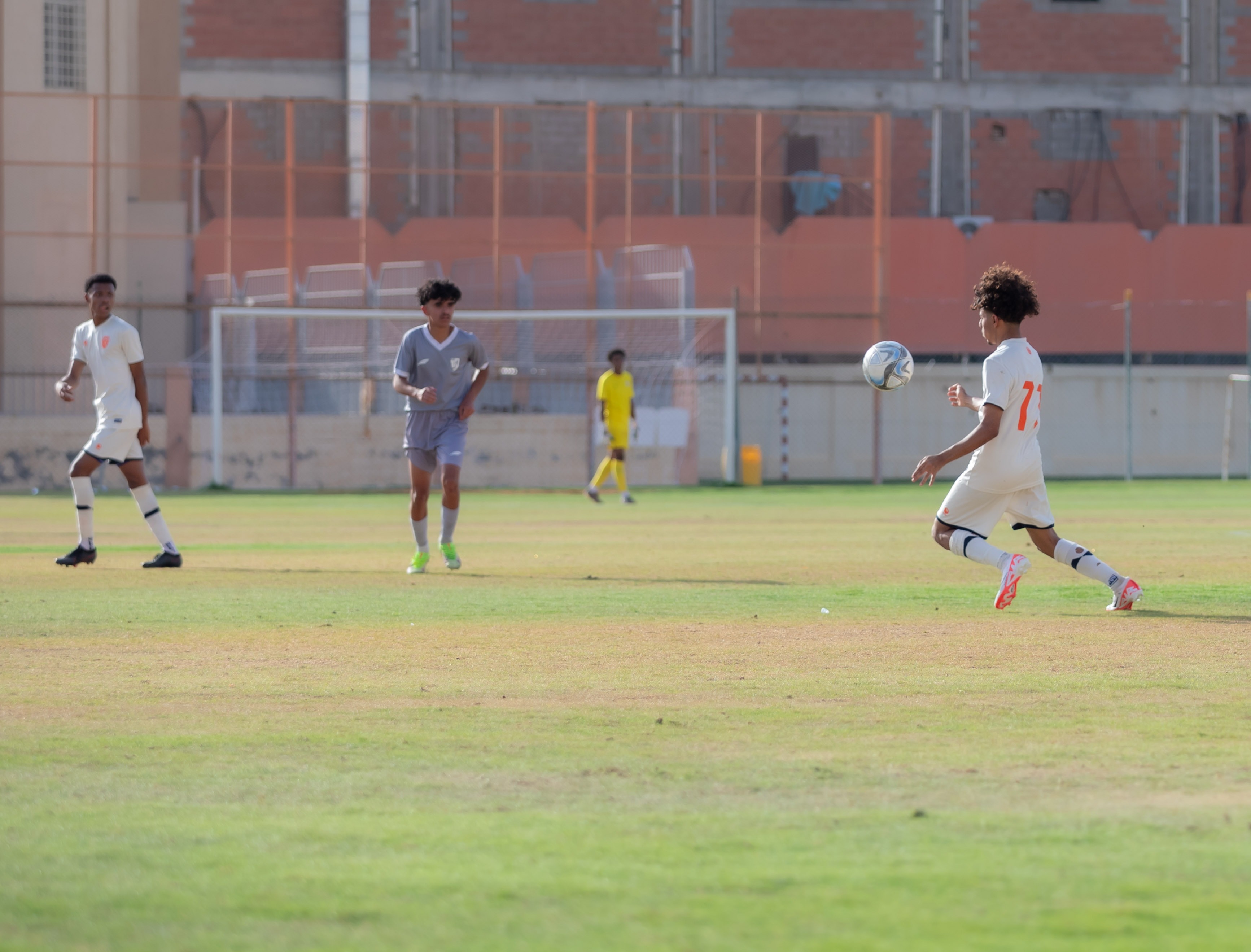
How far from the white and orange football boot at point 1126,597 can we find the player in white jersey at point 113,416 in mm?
6811

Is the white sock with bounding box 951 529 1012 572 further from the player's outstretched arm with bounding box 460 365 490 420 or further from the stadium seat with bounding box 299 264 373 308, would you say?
the stadium seat with bounding box 299 264 373 308

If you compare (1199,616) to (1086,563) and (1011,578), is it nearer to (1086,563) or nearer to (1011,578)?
(1086,563)

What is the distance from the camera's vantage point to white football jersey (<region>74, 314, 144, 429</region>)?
1228 cm

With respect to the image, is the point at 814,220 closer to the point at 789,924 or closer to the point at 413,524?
the point at 413,524

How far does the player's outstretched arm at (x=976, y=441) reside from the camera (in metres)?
8.48

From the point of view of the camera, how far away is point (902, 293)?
39.2 metres

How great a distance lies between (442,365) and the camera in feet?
39.7

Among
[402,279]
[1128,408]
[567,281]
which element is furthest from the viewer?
[402,279]

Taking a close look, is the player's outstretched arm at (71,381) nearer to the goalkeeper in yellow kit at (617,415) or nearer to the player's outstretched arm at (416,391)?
the player's outstretched arm at (416,391)

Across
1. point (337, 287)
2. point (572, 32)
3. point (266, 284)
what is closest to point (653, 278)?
point (337, 287)

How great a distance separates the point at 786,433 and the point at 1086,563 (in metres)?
24.7

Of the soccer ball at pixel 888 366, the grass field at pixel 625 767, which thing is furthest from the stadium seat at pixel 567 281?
the soccer ball at pixel 888 366

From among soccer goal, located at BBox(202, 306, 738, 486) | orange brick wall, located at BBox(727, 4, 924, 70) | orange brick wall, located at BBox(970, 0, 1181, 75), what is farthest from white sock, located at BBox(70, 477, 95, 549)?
orange brick wall, located at BBox(970, 0, 1181, 75)

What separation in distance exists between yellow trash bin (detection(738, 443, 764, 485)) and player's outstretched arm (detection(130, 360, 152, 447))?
19.2 metres
